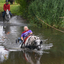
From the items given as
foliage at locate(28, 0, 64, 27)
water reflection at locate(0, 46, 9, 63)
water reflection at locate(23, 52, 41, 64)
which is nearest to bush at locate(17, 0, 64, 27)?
foliage at locate(28, 0, 64, 27)

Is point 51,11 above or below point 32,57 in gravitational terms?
below

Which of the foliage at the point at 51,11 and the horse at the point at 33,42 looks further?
the foliage at the point at 51,11

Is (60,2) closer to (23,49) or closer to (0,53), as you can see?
(23,49)

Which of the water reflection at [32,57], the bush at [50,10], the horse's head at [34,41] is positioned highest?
the horse's head at [34,41]

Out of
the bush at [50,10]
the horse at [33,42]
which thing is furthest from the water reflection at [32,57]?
the bush at [50,10]

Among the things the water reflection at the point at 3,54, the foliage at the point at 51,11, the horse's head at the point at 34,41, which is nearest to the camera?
the water reflection at the point at 3,54

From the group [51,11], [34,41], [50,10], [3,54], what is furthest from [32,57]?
[50,10]

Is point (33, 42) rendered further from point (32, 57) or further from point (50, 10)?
point (50, 10)

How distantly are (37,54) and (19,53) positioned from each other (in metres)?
0.81

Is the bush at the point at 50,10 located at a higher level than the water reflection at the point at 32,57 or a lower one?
lower

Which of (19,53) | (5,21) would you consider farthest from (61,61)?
(5,21)

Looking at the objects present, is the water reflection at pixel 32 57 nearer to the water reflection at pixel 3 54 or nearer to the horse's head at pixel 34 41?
the horse's head at pixel 34 41

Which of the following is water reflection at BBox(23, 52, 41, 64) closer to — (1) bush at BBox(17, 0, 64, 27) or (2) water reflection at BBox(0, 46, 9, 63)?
(2) water reflection at BBox(0, 46, 9, 63)

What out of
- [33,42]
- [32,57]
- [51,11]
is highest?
[33,42]
